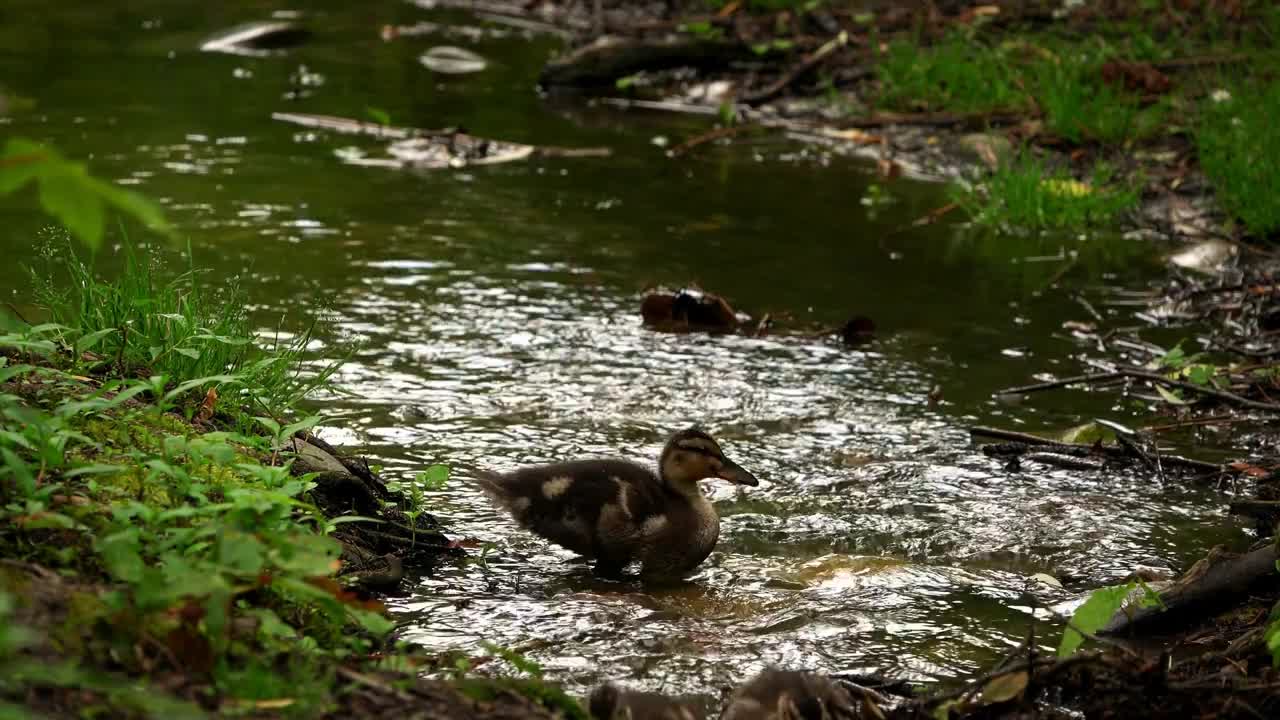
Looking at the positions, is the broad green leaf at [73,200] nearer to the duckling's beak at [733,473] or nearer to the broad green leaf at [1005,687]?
the broad green leaf at [1005,687]

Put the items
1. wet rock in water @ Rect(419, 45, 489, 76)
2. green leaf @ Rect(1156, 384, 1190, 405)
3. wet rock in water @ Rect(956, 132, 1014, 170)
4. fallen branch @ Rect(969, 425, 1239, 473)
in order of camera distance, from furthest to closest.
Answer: wet rock in water @ Rect(419, 45, 489, 76) → wet rock in water @ Rect(956, 132, 1014, 170) → green leaf @ Rect(1156, 384, 1190, 405) → fallen branch @ Rect(969, 425, 1239, 473)

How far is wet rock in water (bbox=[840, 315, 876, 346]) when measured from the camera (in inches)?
337

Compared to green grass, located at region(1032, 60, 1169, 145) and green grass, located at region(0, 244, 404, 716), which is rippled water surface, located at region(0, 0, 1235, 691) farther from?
green grass, located at region(1032, 60, 1169, 145)

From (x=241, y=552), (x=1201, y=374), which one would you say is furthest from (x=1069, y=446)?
(x=241, y=552)

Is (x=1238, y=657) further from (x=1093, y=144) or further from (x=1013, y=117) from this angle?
(x=1013, y=117)

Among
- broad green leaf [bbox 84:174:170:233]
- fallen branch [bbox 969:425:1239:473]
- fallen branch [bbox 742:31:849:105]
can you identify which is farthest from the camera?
fallen branch [bbox 742:31:849:105]

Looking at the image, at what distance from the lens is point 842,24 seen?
17.2 metres

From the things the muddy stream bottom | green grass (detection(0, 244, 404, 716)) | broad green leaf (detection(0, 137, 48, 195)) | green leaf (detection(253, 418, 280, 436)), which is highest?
broad green leaf (detection(0, 137, 48, 195))

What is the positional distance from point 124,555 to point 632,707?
1.37 m

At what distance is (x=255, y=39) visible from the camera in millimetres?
17484

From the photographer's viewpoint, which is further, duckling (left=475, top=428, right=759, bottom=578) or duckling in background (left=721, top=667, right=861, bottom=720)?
duckling (left=475, top=428, right=759, bottom=578)

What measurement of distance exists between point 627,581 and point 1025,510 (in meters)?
1.70

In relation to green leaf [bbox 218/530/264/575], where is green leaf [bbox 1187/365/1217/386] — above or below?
below

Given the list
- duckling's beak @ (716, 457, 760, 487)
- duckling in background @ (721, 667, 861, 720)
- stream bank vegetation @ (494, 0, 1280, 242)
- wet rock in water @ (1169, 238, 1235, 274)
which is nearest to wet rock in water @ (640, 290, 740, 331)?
duckling's beak @ (716, 457, 760, 487)
